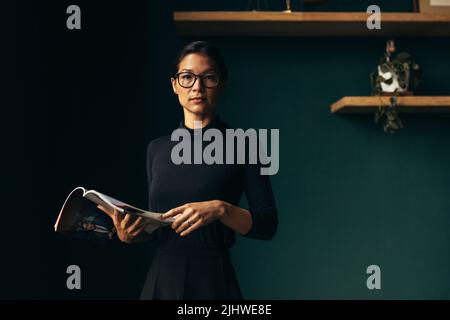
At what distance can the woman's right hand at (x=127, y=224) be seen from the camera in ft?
3.67

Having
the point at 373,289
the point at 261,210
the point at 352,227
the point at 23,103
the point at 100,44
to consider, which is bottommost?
the point at 373,289

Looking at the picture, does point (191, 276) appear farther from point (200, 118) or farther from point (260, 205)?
point (200, 118)

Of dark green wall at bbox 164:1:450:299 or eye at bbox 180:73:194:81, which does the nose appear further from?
dark green wall at bbox 164:1:450:299

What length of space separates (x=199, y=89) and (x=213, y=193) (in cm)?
23

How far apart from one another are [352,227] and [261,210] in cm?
141

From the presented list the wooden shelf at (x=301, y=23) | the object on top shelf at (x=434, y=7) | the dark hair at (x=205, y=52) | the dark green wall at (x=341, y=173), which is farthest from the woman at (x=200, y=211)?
the object on top shelf at (x=434, y=7)

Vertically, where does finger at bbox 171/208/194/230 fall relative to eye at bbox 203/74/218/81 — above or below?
below

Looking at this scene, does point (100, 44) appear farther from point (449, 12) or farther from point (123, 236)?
point (449, 12)

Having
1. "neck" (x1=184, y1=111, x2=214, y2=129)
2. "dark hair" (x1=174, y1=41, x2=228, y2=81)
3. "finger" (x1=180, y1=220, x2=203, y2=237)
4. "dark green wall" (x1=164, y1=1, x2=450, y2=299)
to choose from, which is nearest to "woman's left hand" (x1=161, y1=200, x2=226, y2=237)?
"finger" (x1=180, y1=220, x2=203, y2=237)

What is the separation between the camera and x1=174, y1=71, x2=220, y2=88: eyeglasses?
1256 mm

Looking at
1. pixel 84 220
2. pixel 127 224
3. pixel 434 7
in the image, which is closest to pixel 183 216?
pixel 127 224

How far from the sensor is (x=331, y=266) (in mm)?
2516

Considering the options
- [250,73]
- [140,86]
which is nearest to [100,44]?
[140,86]

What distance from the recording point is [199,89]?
1244 mm
